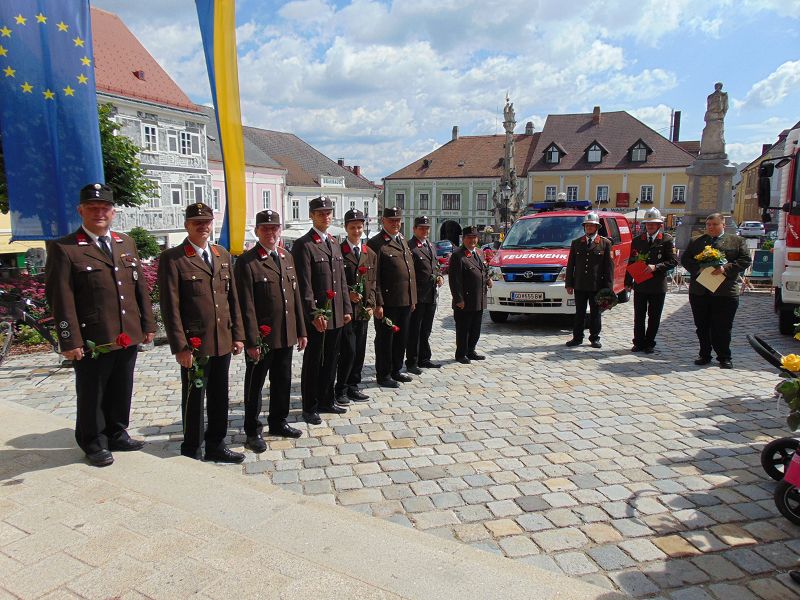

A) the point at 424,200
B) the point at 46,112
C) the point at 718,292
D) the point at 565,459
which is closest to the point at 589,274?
the point at 718,292

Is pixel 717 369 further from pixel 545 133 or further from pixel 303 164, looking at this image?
pixel 303 164

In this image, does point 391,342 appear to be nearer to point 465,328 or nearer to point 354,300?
point 354,300

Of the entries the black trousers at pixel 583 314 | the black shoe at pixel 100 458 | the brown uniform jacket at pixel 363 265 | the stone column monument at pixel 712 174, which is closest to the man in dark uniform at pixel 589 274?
the black trousers at pixel 583 314

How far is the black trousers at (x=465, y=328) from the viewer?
8109 millimetres

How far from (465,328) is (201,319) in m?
4.42

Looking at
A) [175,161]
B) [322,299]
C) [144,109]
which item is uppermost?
[144,109]

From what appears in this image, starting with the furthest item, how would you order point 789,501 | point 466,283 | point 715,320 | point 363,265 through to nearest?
point 466,283 → point 715,320 → point 363,265 → point 789,501

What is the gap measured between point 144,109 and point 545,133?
35732 mm

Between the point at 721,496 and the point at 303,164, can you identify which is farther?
the point at 303,164

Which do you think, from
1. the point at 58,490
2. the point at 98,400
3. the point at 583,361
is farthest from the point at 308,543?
the point at 583,361

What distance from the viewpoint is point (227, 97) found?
5.76m

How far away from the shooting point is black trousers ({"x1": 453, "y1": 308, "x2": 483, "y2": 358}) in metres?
8.11

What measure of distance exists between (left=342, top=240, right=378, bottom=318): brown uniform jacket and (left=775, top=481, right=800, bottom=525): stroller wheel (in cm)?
397

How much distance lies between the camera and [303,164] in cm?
6000
